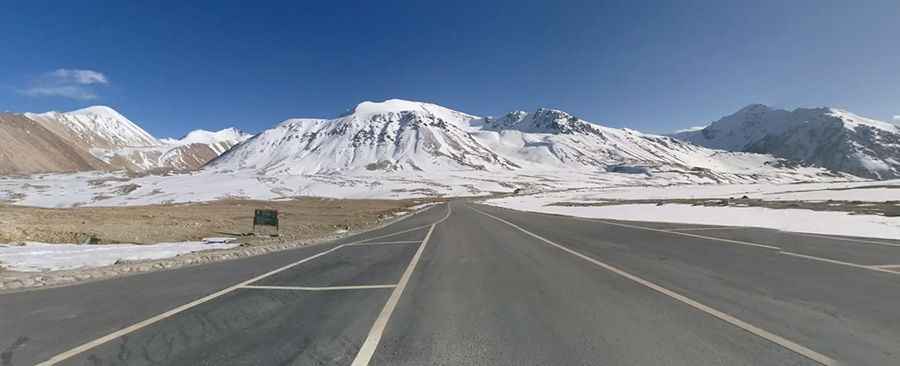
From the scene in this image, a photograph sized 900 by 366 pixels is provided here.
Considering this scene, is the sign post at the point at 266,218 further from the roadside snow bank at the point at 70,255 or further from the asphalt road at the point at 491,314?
the asphalt road at the point at 491,314

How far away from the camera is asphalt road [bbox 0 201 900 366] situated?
4.28m

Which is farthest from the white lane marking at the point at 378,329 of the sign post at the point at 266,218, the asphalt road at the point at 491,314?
the sign post at the point at 266,218

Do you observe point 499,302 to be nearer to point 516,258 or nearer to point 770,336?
point 770,336

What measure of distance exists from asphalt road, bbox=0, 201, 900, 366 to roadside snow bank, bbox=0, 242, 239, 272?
3811 mm

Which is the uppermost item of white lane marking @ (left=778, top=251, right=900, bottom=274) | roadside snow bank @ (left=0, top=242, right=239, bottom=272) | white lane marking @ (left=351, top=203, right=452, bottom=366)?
white lane marking @ (left=778, top=251, right=900, bottom=274)

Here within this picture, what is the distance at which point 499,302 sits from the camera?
6.23 meters

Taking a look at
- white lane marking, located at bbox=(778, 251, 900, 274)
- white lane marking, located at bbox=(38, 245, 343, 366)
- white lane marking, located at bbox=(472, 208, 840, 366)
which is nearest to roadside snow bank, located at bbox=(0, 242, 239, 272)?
white lane marking, located at bbox=(38, 245, 343, 366)

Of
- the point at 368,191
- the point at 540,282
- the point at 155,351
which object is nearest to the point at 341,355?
the point at 155,351

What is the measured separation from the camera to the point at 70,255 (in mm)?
12742

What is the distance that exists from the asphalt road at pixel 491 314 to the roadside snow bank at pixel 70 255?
381 centimetres

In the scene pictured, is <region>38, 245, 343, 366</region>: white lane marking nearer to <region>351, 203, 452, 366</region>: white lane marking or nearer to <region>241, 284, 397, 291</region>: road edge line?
<region>241, 284, 397, 291</region>: road edge line

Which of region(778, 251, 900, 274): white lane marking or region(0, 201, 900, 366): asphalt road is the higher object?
region(778, 251, 900, 274): white lane marking

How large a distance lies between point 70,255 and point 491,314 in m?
14.7

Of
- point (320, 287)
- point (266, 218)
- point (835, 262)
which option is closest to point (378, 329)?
point (320, 287)
